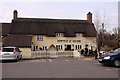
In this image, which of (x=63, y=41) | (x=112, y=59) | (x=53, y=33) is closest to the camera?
(x=112, y=59)

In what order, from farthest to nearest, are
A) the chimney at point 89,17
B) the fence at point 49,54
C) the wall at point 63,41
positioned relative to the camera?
the chimney at point 89,17
the wall at point 63,41
the fence at point 49,54

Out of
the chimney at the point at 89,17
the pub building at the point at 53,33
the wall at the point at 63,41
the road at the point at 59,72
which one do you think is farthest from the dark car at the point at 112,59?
the chimney at the point at 89,17

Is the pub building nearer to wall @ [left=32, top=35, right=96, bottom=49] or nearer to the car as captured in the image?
wall @ [left=32, top=35, right=96, bottom=49]

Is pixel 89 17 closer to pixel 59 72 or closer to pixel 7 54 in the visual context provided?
pixel 7 54

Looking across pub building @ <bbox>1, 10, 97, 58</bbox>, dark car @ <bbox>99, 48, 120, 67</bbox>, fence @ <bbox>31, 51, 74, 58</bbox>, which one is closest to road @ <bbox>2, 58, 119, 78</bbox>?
dark car @ <bbox>99, 48, 120, 67</bbox>

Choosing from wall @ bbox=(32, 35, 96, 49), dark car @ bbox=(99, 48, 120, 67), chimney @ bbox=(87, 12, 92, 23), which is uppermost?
chimney @ bbox=(87, 12, 92, 23)

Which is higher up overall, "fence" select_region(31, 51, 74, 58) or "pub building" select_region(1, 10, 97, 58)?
"pub building" select_region(1, 10, 97, 58)

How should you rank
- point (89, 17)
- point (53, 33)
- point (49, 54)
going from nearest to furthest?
point (49, 54) → point (53, 33) → point (89, 17)

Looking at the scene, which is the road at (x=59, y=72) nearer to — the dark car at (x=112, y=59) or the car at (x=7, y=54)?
the dark car at (x=112, y=59)

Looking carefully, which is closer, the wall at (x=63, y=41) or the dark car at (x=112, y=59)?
the dark car at (x=112, y=59)

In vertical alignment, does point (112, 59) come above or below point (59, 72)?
above

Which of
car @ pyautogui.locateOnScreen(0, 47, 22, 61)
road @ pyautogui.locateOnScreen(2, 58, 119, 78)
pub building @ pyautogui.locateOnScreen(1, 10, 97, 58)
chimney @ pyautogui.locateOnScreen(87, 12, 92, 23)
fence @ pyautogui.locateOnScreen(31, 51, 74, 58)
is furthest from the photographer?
chimney @ pyautogui.locateOnScreen(87, 12, 92, 23)

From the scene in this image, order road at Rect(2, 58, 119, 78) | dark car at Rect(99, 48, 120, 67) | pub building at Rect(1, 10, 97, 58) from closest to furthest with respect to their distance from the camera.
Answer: road at Rect(2, 58, 119, 78) < dark car at Rect(99, 48, 120, 67) < pub building at Rect(1, 10, 97, 58)

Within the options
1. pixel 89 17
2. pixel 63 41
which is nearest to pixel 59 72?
pixel 63 41
